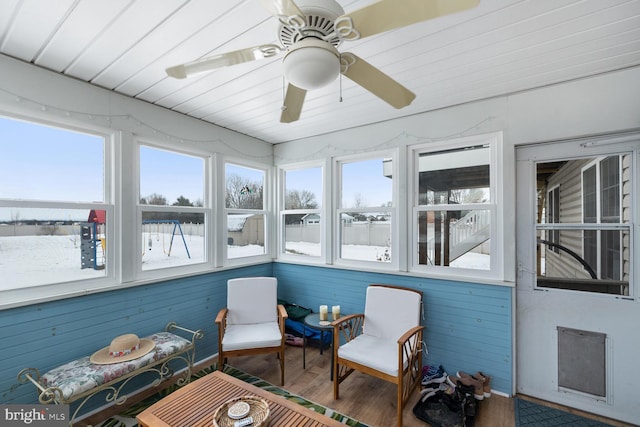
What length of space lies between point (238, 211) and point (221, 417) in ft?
7.92

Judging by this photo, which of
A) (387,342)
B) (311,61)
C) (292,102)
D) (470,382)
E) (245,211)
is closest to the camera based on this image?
(311,61)

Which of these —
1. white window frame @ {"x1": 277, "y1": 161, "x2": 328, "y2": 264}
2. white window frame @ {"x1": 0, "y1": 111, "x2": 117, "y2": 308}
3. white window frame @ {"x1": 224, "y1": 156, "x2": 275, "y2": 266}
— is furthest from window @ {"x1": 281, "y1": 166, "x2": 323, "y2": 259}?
white window frame @ {"x1": 0, "y1": 111, "x2": 117, "y2": 308}

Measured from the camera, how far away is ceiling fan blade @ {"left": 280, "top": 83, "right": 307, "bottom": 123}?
1.54 m

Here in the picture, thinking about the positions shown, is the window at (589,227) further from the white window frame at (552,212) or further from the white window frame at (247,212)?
the white window frame at (247,212)

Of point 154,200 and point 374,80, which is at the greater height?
point 374,80

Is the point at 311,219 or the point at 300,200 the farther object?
the point at 300,200

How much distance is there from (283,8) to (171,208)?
2.48m

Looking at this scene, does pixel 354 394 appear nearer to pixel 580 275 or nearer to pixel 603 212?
pixel 580 275

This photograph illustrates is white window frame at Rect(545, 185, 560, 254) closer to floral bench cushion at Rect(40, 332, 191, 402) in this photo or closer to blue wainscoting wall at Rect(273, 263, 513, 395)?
blue wainscoting wall at Rect(273, 263, 513, 395)

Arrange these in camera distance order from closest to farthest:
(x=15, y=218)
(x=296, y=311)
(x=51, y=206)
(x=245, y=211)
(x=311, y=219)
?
1. (x=15, y=218)
2. (x=51, y=206)
3. (x=296, y=311)
4. (x=245, y=211)
5. (x=311, y=219)

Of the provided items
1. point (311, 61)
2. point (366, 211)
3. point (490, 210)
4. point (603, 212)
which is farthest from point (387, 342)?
point (311, 61)

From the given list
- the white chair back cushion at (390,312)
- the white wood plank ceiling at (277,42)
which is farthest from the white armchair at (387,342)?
the white wood plank ceiling at (277,42)

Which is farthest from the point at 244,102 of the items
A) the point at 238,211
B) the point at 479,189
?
the point at 479,189

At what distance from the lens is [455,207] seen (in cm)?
282
